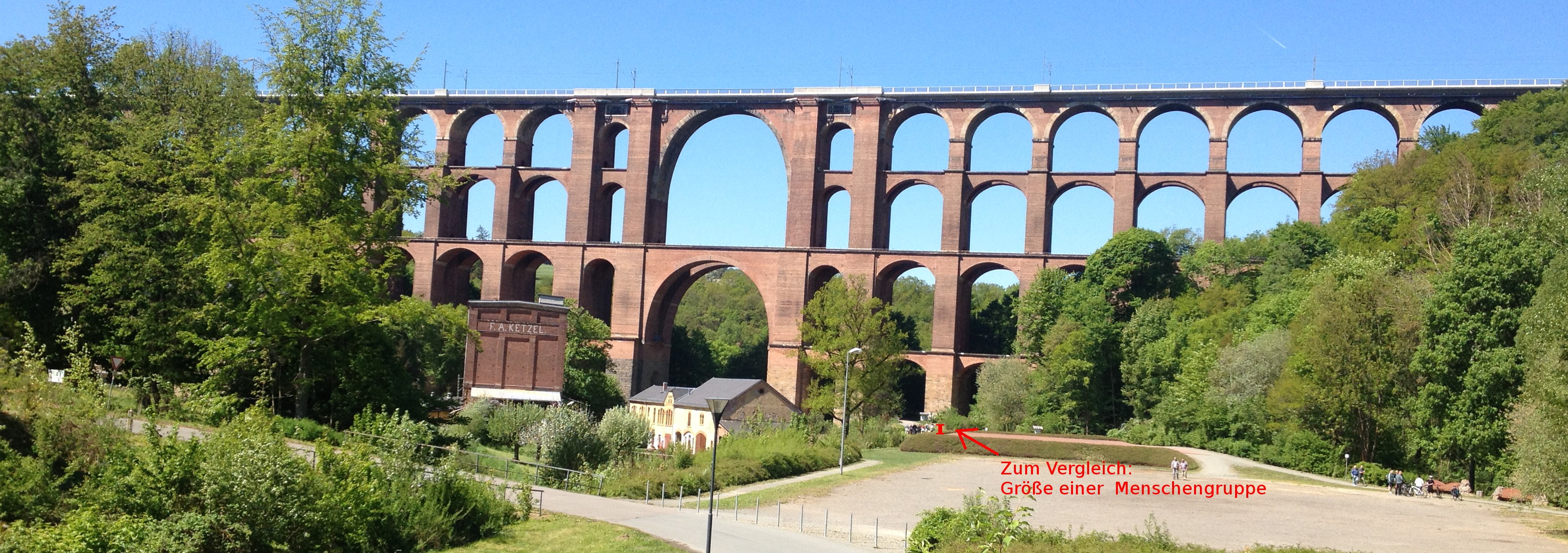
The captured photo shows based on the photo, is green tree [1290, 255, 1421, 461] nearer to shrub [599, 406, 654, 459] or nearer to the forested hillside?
the forested hillside

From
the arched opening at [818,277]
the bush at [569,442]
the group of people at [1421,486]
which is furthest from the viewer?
the arched opening at [818,277]

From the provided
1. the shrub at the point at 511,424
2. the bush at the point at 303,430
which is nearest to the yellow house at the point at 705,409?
the shrub at the point at 511,424

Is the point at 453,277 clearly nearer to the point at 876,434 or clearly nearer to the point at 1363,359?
the point at 876,434

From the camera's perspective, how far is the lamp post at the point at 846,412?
101 ft

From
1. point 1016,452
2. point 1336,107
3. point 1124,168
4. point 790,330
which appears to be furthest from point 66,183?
point 1336,107

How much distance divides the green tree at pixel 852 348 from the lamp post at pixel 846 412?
21 centimetres

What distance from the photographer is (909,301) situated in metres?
93.2

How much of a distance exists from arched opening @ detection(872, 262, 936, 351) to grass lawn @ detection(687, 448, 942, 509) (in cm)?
876

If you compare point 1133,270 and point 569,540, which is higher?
point 1133,270

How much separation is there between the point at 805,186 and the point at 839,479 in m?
26.6

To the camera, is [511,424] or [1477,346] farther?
[1477,346]

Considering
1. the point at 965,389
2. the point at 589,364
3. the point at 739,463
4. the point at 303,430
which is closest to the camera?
the point at 303,430

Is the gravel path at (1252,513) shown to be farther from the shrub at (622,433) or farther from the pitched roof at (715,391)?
the pitched roof at (715,391)

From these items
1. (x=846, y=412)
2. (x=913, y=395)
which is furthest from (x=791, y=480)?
(x=913, y=395)
